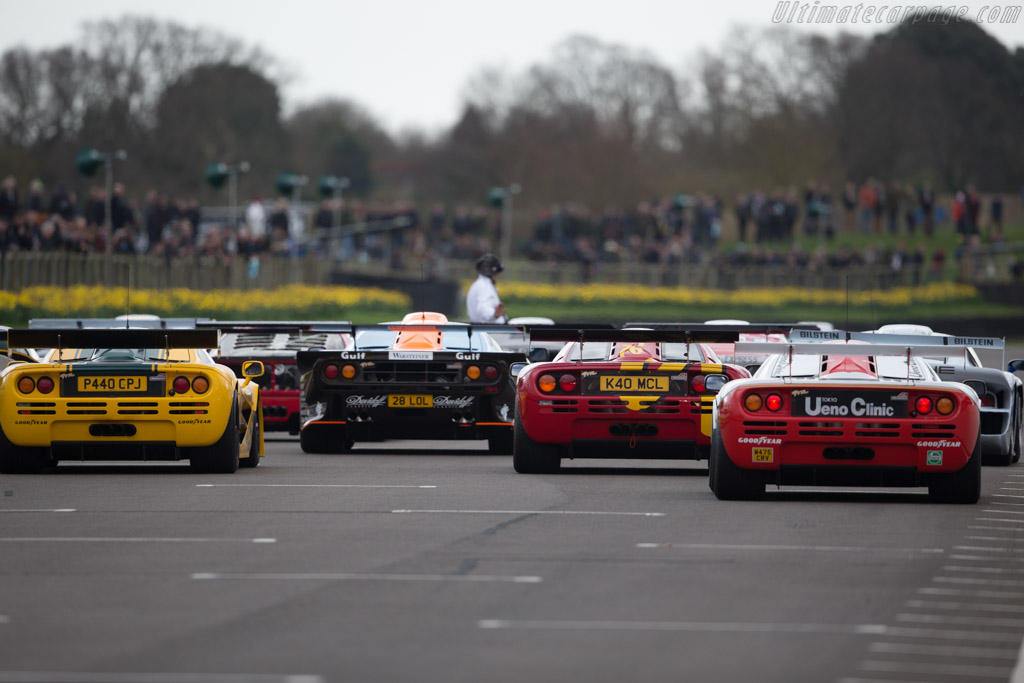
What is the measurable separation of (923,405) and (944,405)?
127 millimetres

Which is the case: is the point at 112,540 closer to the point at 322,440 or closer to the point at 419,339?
the point at 322,440

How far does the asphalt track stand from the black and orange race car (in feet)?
10.6

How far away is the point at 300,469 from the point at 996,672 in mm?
8907

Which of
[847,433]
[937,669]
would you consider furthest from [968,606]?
[847,433]

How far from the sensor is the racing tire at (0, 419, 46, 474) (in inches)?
530

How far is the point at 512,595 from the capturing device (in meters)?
7.29

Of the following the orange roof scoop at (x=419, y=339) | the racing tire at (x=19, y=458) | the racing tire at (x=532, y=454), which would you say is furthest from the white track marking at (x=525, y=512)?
the orange roof scoop at (x=419, y=339)

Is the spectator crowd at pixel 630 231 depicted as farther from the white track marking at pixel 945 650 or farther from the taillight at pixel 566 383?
the white track marking at pixel 945 650

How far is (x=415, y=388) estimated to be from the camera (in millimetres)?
15727

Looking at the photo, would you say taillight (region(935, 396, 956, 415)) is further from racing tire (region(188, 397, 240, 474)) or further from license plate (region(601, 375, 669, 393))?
racing tire (region(188, 397, 240, 474))

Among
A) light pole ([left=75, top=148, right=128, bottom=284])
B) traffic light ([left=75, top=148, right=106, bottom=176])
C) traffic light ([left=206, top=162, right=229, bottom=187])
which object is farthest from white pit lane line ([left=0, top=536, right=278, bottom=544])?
traffic light ([left=206, top=162, right=229, bottom=187])

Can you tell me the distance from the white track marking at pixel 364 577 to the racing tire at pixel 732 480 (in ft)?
12.4

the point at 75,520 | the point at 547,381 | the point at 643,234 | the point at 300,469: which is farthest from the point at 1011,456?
the point at 643,234

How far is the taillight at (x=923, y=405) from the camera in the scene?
1122 centimetres
